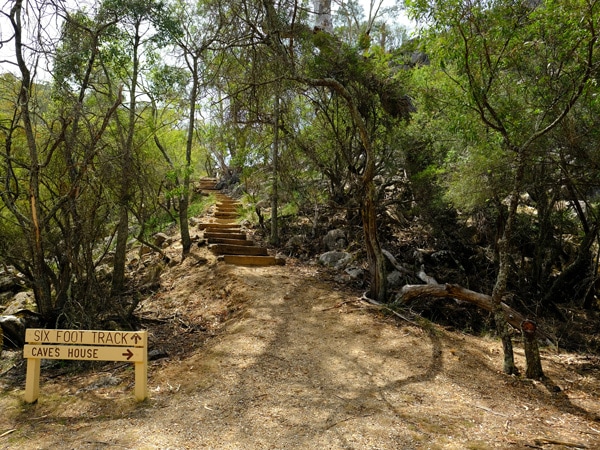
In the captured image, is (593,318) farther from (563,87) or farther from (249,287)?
(249,287)

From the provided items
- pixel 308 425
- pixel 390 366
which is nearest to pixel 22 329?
pixel 308 425

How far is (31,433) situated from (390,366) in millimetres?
3635

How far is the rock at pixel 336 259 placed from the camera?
30.6 ft

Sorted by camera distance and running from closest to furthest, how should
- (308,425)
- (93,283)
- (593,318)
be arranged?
(308,425), (93,283), (593,318)

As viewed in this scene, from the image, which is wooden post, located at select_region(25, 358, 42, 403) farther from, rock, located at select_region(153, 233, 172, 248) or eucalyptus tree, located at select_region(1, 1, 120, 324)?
rock, located at select_region(153, 233, 172, 248)

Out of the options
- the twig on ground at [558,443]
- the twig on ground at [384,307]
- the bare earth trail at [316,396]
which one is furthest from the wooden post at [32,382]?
the twig on ground at [384,307]

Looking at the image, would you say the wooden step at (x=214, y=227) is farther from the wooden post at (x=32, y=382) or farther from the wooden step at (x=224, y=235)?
the wooden post at (x=32, y=382)

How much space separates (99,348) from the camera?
3.80 metres

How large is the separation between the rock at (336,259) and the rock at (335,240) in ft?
1.87

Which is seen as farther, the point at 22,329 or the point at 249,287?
the point at 249,287

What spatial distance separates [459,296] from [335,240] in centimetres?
470

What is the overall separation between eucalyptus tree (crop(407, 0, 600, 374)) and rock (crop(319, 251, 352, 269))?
4.47 metres

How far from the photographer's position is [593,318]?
27.3 ft

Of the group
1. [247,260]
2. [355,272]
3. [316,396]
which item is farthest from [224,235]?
[316,396]
